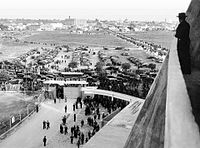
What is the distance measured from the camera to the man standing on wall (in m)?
5.06

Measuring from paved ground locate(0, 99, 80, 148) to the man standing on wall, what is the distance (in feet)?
29.2

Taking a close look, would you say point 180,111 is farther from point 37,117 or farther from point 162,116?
point 37,117

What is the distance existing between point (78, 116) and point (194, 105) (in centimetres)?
1276

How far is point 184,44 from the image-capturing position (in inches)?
205

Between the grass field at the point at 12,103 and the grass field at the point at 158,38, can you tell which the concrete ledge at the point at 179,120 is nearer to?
the grass field at the point at 12,103

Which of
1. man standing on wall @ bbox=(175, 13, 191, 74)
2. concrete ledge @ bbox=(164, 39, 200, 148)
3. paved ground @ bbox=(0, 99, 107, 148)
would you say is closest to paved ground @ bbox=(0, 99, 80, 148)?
paved ground @ bbox=(0, 99, 107, 148)

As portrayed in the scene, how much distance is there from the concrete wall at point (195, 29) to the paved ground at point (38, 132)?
27.4ft

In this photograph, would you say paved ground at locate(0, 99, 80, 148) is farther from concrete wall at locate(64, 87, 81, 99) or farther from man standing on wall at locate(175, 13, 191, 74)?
man standing on wall at locate(175, 13, 191, 74)

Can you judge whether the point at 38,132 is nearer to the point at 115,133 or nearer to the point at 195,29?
the point at 115,133

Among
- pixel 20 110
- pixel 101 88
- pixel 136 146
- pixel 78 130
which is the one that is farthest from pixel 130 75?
pixel 136 146

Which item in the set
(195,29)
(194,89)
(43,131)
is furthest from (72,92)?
(194,89)

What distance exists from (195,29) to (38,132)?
10528mm

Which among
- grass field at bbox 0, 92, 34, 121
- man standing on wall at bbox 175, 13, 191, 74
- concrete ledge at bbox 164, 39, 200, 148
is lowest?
grass field at bbox 0, 92, 34, 121

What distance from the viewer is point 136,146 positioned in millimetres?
5539
